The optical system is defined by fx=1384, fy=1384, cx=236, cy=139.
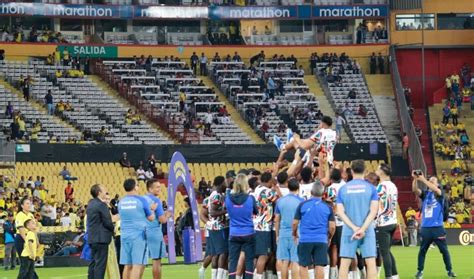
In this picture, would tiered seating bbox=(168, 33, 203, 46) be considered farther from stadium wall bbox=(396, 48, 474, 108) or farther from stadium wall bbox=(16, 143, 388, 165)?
stadium wall bbox=(16, 143, 388, 165)

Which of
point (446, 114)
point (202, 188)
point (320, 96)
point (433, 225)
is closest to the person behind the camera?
point (433, 225)

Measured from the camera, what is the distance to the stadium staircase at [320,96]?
65625mm

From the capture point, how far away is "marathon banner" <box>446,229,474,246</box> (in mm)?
48875

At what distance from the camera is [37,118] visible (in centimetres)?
6009

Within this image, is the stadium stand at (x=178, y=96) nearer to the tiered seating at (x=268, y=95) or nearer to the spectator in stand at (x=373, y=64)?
the tiered seating at (x=268, y=95)

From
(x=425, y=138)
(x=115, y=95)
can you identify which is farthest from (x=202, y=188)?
(x=425, y=138)

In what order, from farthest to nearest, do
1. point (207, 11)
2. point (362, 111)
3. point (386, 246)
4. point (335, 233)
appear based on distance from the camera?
point (207, 11) < point (362, 111) < point (386, 246) < point (335, 233)

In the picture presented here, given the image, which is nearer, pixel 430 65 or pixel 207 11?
pixel 207 11

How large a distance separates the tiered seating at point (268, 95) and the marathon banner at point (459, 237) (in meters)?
14.1

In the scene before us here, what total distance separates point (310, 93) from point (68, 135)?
1337 centimetres

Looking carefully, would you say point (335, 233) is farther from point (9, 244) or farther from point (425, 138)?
point (425, 138)

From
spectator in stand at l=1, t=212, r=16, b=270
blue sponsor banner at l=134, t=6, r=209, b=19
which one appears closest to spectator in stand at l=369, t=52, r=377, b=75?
blue sponsor banner at l=134, t=6, r=209, b=19

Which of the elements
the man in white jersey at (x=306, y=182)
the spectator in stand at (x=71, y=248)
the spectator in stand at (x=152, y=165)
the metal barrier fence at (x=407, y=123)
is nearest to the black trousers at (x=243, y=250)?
the man in white jersey at (x=306, y=182)

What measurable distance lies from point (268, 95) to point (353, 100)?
4.16m
